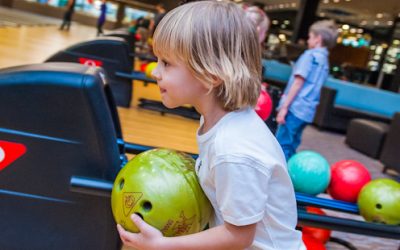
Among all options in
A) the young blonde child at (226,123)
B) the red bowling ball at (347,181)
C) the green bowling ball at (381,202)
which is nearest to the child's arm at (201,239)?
the young blonde child at (226,123)

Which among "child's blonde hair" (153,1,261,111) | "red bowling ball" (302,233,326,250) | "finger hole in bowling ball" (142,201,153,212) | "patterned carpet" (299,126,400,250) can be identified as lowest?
"patterned carpet" (299,126,400,250)

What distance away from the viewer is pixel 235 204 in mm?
1019

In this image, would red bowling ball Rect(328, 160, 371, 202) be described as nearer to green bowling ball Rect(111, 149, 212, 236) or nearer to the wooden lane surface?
green bowling ball Rect(111, 149, 212, 236)

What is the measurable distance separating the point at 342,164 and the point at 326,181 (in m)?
0.22

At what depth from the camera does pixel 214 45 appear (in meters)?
1.09

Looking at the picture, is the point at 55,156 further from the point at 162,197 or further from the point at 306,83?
the point at 306,83

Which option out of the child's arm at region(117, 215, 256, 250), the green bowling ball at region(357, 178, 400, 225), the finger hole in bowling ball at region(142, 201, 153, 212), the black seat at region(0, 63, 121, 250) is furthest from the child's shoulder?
the green bowling ball at region(357, 178, 400, 225)

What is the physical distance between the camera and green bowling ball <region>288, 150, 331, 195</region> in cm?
246

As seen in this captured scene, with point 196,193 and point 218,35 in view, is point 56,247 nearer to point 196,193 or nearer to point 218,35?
point 196,193

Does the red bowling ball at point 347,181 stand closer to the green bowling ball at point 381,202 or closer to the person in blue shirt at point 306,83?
the green bowling ball at point 381,202

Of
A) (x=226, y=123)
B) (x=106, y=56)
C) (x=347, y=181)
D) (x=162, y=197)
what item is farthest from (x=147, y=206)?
(x=106, y=56)

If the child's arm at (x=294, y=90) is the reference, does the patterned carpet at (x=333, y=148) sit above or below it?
below

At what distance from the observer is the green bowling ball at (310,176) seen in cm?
246

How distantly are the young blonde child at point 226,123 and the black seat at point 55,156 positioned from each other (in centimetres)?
41
